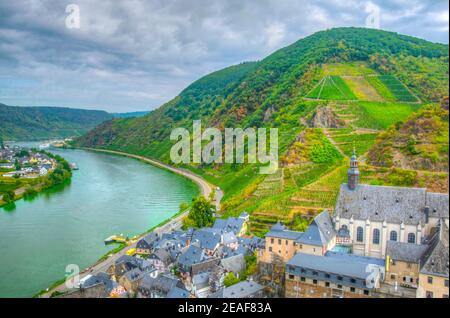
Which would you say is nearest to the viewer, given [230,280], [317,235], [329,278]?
[329,278]

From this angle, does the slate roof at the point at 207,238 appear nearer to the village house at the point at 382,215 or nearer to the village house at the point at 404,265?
the village house at the point at 382,215

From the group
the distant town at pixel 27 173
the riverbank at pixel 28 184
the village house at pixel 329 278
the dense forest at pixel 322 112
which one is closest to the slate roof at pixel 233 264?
the dense forest at pixel 322 112

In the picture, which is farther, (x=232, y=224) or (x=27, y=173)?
(x=27, y=173)

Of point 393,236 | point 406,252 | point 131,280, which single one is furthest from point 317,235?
point 131,280

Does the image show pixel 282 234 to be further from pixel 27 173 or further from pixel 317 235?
pixel 27 173

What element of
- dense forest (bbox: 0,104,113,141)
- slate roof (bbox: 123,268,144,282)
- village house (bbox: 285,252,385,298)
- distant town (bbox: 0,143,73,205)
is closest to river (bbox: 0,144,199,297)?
distant town (bbox: 0,143,73,205)
